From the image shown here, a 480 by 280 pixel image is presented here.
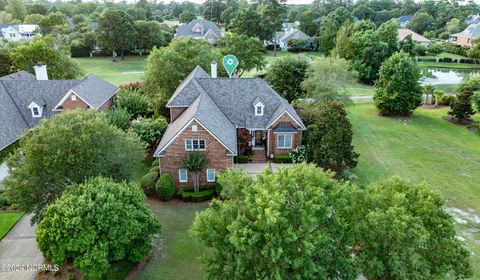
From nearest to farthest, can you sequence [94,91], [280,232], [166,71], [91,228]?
1. [280,232]
2. [91,228]
3. [94,91]
4. [166,71]

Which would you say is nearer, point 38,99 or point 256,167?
point 256,167

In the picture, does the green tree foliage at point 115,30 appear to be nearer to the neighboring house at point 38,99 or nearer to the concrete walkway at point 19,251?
the neighboring house at point 38,99

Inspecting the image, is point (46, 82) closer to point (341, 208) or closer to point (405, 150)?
point (341, 208)

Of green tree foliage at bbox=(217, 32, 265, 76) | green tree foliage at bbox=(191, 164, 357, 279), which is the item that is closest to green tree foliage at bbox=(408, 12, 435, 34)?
green tree foliage at bbox=(217, 32, 265, 76)

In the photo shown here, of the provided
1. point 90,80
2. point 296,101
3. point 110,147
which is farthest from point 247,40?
point 110,147

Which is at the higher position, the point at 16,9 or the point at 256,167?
the point at 16,9

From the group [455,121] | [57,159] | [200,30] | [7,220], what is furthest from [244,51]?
[200,30]

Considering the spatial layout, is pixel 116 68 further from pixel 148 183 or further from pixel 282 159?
pixel 148 183
